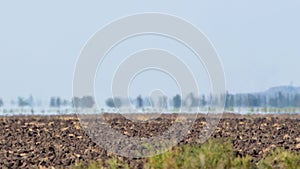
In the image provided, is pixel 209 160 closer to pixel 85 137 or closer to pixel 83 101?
pixel 83 101

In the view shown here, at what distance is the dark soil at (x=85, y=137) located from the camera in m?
15.8

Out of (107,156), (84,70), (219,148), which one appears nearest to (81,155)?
(107,156)

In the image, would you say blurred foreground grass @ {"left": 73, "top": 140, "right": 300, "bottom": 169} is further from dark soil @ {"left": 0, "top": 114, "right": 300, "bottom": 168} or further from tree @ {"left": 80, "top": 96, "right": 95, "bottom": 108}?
tree @ {"left": 80, "top": 96, "right": 95, "bottom": 108}

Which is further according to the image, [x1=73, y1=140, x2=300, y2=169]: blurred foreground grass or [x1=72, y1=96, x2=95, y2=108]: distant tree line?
[x1=72, y1=96, x2=95, y2=108]: distant tree line

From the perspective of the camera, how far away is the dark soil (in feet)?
52.0

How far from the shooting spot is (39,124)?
23.5 meters

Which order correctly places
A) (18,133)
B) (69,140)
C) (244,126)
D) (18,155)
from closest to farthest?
(18,155)
(69,140)
(18,133)
(244,126)

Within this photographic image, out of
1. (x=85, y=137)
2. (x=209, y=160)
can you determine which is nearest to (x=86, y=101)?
(x=85, y=137)

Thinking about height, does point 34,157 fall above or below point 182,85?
below

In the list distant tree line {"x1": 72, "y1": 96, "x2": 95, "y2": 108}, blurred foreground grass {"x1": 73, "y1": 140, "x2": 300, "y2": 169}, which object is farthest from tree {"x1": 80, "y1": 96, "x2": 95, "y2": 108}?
blurred foreground grass {"x1": 73, "y1": 140, "x2": 300, "y2": 169}

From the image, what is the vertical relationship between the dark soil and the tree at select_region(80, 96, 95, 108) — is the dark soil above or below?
below

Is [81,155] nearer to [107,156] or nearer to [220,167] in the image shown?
[107,156]

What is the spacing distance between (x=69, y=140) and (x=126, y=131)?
7.67 feet

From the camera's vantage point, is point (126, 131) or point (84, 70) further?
point (126, 131)
